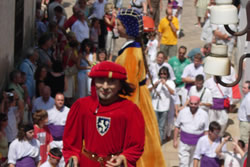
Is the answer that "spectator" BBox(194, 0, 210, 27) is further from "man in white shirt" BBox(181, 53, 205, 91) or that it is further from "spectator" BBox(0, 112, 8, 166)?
"spectator" BBox(0, 112, 8, 166)

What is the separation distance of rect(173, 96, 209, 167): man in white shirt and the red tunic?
463cm

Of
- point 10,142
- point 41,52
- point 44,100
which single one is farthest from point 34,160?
point 41,52

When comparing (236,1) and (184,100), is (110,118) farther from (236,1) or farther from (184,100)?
(236,1)

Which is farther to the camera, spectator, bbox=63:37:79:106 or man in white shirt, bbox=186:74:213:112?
spectator, bbox=63:37:79:106

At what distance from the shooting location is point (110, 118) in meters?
5.94

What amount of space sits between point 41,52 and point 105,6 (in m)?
4.06

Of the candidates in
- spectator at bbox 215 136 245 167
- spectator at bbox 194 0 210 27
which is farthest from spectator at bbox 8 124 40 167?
spectator at bbox 194 0 210 27

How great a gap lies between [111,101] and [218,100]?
21.4 feet

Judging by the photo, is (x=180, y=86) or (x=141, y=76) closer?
(x=141, y=76)

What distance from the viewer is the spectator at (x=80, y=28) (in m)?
14.9

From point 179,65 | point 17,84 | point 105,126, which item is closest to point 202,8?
point 179,65

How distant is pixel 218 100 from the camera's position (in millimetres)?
12242

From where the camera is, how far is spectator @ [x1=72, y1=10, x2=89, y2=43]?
48.8 feet

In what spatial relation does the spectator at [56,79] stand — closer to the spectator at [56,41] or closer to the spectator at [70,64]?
the spectator at [56,41]
